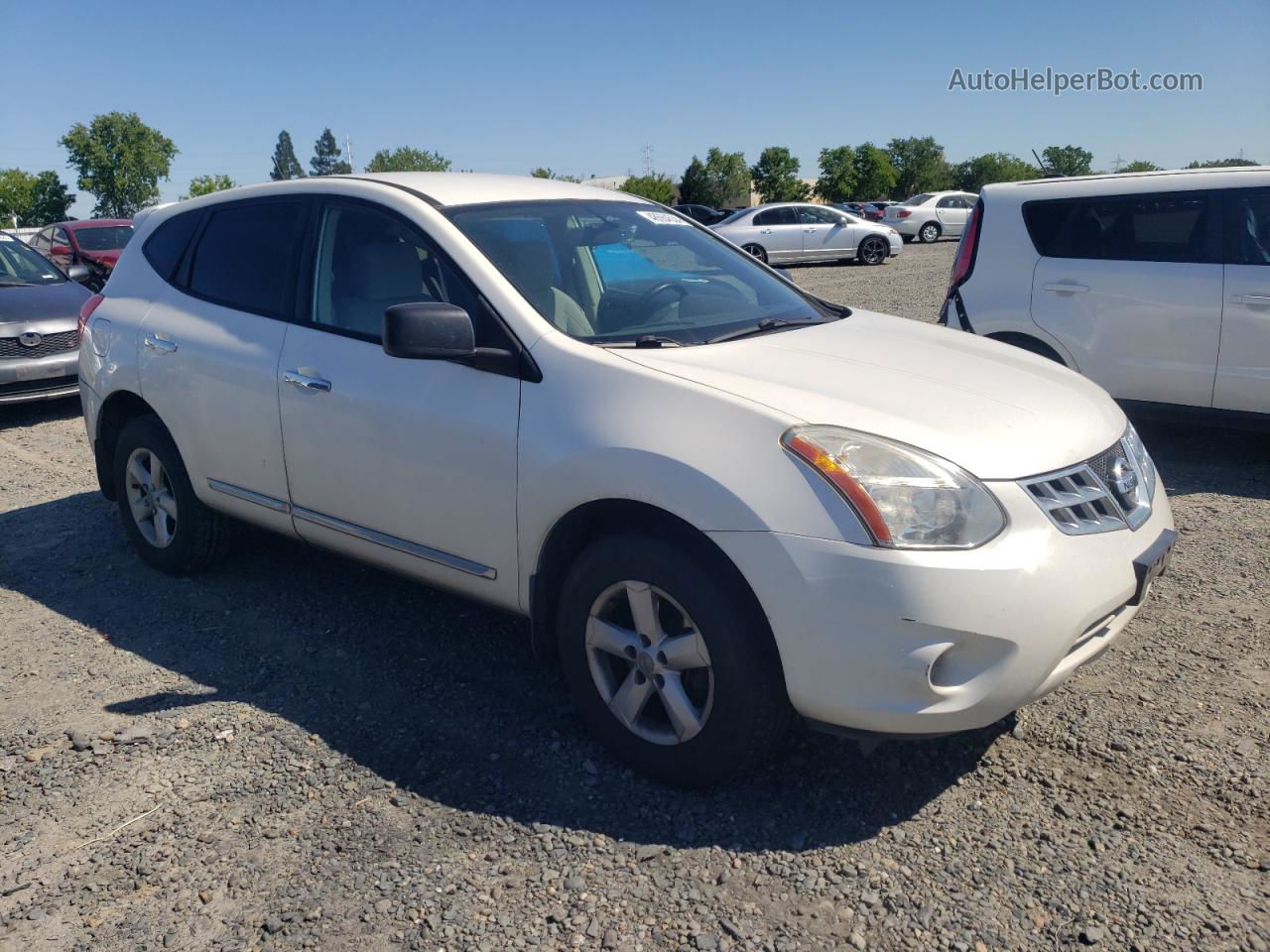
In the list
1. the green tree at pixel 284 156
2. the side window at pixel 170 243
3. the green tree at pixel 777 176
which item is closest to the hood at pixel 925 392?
the side window at pixel 170 243

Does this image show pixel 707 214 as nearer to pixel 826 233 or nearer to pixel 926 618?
pixel 826 233

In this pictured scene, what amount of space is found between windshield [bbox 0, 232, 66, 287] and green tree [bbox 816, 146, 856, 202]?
76556 millimetres

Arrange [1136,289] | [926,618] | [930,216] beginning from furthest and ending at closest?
1. [930,216]
2. [1136,289]
3. [926,618]

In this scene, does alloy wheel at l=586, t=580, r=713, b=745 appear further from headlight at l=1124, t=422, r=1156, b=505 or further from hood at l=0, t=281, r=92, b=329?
hood at l=0, t=281, r=92, b=329

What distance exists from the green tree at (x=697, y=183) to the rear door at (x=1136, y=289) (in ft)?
233

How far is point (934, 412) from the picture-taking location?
2.90m

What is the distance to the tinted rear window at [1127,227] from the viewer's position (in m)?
6.27

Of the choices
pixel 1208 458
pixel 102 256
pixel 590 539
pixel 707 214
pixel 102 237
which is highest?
pixel 102 237

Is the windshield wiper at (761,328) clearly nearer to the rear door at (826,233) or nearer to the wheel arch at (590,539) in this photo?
the wheel arch at (590,539)

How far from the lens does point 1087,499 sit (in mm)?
2871

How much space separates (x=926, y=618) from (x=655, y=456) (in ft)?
2.74

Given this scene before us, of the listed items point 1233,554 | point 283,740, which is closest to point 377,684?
point 283,740

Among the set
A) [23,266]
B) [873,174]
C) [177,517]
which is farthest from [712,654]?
[873,174]

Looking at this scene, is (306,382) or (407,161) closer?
(306,382)
